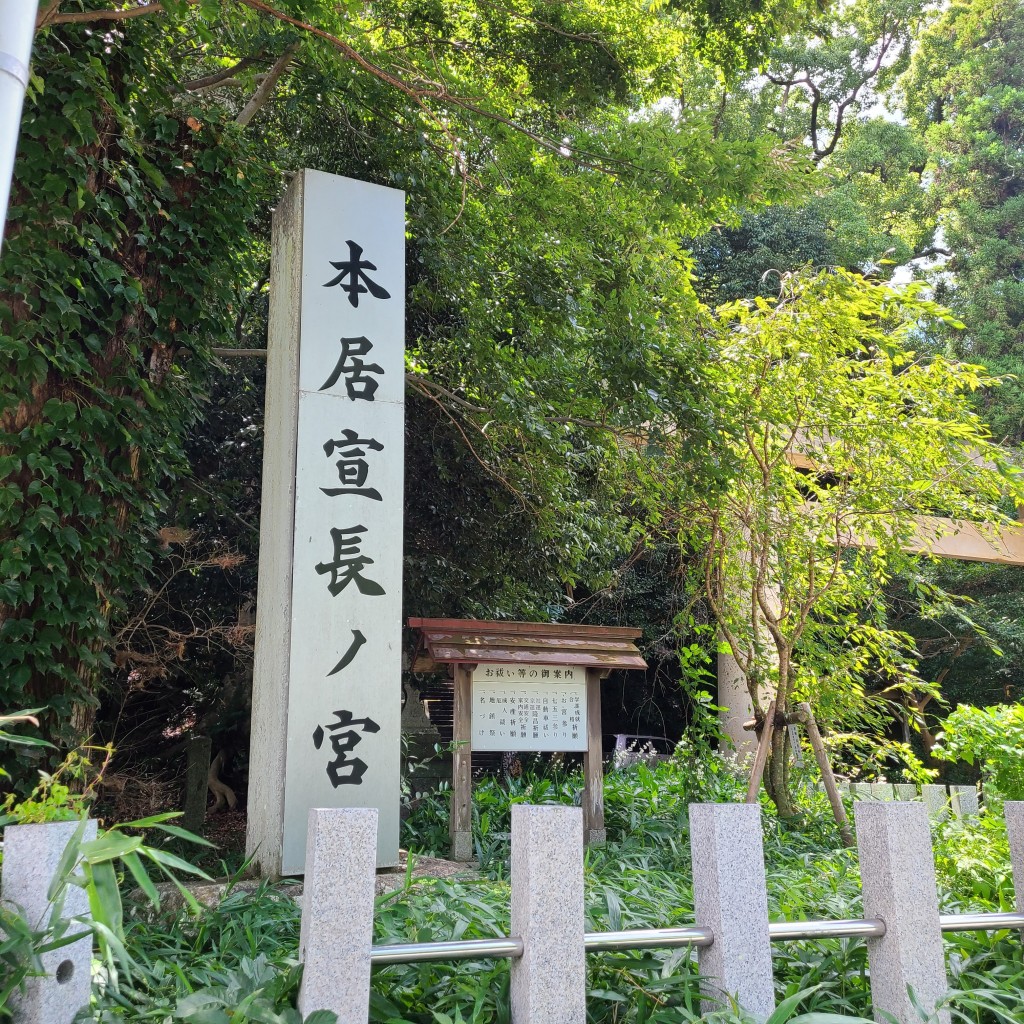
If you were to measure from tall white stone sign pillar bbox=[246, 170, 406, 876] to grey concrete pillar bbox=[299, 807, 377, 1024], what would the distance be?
2257 millimetres

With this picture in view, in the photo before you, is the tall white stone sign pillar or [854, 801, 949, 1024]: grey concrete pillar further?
the tall white stone sign pillar

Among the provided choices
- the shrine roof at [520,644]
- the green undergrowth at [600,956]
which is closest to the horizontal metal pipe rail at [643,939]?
the green undergrowth at [600,956]

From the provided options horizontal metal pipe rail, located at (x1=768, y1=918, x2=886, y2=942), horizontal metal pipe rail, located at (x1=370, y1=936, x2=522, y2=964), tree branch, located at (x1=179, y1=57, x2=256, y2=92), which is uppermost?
tree branch, located at (x1=179, y1=57, x2=256, y2=92)

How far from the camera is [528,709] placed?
5.88 m

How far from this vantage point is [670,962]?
8.24 ft

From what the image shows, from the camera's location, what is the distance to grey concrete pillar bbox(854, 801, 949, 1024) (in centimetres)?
249

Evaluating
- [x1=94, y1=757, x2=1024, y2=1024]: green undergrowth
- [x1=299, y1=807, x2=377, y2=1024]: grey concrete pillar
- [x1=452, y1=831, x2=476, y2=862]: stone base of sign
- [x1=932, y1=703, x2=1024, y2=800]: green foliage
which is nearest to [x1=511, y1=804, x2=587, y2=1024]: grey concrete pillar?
[x1=94, y1=757, x2=1024, y2=1024]: green undergrowth

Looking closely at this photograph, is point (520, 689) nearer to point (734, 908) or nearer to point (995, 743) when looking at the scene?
point (995, 743)

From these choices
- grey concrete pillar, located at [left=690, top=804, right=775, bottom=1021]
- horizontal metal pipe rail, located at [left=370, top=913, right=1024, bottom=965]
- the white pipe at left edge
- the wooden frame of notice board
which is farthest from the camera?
the wooden frame of notice board

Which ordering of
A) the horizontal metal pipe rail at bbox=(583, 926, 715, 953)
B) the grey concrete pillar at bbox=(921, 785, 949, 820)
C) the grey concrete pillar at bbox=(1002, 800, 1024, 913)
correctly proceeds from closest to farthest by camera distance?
1. the horizontal metal pipe rail at bbox=(583, 926, 715, 953)
2. the grey concrete pillar at bbox=(1002, 800, 1024, 913)
3. the grey concrete pillar at bbox=(921, 785, 949, 820)

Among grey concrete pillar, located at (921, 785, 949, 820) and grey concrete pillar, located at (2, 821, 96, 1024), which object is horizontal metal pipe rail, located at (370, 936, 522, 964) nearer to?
grey concrete pillar, located at (2, 821, 96, 1024)

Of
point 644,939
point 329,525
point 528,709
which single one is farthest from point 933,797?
point 644,939

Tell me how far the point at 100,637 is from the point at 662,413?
3.65 metres

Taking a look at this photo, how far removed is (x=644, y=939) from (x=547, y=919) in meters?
0.27
